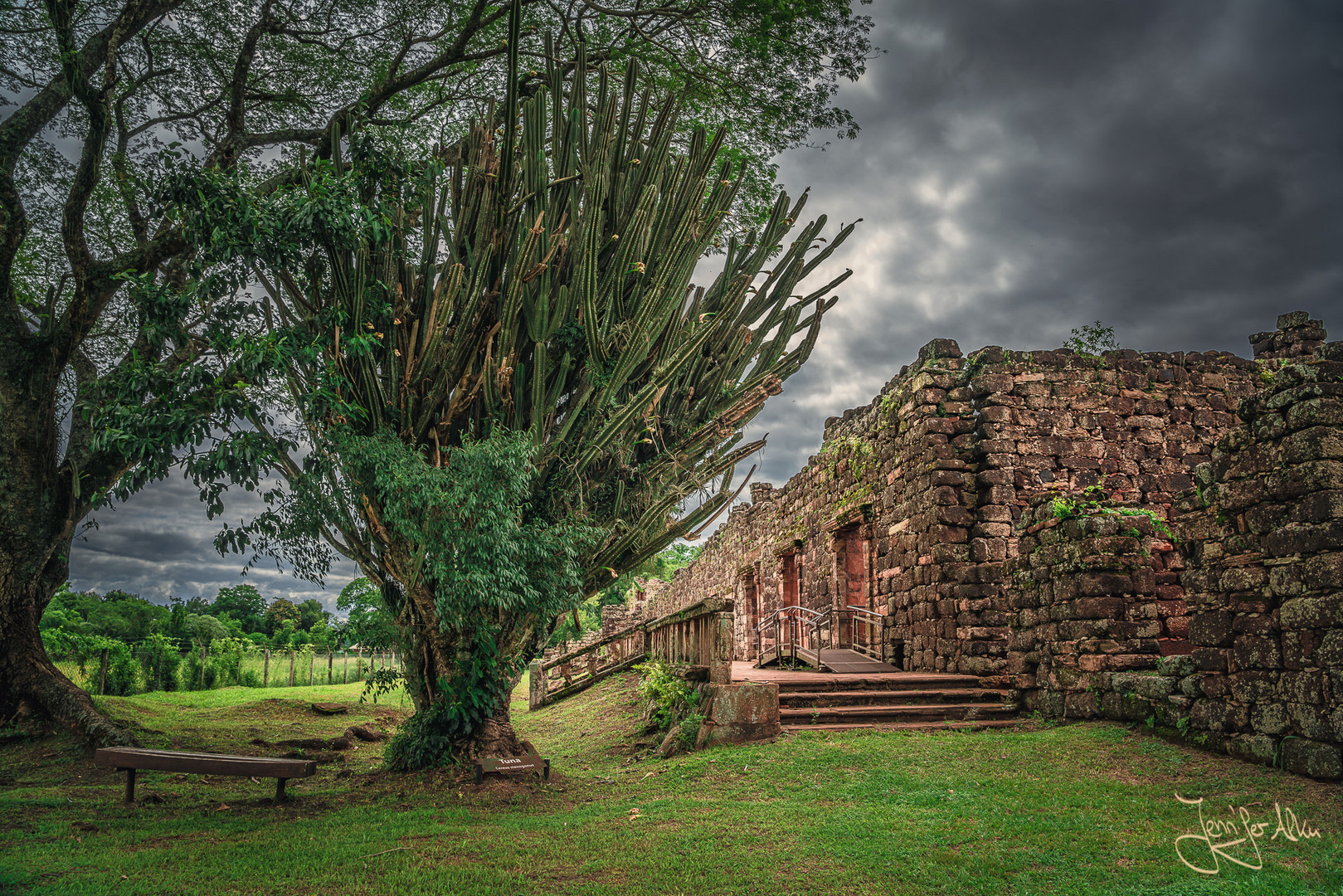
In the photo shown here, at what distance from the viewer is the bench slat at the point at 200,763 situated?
242 inches

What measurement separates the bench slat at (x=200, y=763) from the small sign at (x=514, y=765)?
1486mm

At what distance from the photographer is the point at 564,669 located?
1730 cm

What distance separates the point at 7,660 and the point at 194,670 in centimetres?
989

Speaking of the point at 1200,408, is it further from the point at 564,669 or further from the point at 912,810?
the point at 564,669

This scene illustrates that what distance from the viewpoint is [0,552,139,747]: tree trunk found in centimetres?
837

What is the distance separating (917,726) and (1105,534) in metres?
2.82

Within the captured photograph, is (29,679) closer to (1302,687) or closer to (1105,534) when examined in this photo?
(1105,534)

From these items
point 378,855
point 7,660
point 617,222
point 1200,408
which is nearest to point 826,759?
point 378,855

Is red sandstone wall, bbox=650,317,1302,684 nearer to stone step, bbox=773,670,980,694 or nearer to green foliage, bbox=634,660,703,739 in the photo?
stone step, bbox=773,670,980,694

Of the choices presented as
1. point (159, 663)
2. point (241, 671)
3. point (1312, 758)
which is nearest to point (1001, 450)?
point (1312, 758)

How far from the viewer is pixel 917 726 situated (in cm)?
841

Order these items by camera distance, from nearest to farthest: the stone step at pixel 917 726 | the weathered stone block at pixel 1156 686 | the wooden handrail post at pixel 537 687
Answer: the weathered stone block at pixel 1156 686 < the stone step at pixel 917 726 < the wooden handrail post at pixel 537 687
